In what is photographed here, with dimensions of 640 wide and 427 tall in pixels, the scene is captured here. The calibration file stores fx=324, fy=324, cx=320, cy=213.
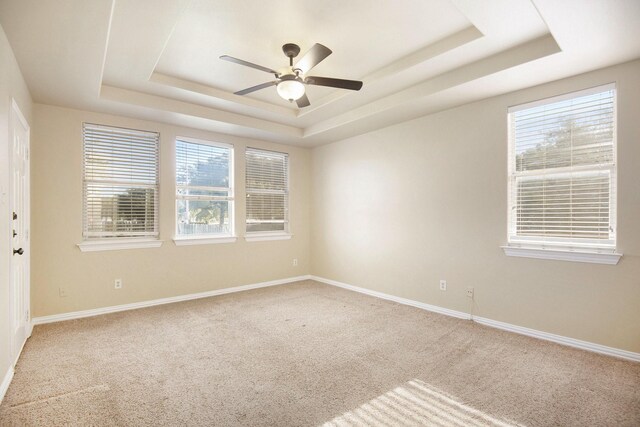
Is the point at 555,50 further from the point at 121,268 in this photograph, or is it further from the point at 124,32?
the point at 121,268

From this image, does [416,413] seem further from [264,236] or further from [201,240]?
[264,236]

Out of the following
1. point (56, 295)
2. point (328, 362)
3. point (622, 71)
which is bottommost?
point (328, 362)

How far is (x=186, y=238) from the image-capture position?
15.3ft

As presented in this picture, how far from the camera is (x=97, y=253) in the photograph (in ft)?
13.1

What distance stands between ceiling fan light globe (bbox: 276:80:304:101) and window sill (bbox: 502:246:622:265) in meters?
2.67

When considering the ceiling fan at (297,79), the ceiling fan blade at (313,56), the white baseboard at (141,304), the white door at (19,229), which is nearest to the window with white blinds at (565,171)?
the ceiling fan at (297,79)

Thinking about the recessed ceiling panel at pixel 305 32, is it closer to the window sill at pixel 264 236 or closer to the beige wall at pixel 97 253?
A: the beige wall at pixel 97 253

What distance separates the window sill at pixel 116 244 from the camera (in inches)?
155

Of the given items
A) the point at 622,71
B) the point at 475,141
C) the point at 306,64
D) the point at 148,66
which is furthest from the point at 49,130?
the point at 622,71

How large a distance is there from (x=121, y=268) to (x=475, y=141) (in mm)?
4619

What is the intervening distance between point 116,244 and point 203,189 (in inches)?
53.1

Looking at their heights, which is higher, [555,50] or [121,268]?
[555,50]

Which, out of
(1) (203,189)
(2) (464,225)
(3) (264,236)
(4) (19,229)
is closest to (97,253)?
(4) (19,229)

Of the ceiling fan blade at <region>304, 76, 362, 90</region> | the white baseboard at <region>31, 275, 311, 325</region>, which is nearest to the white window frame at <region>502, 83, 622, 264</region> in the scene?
the ceiling fan blade at <region>304, 76, 362, 90</region>
